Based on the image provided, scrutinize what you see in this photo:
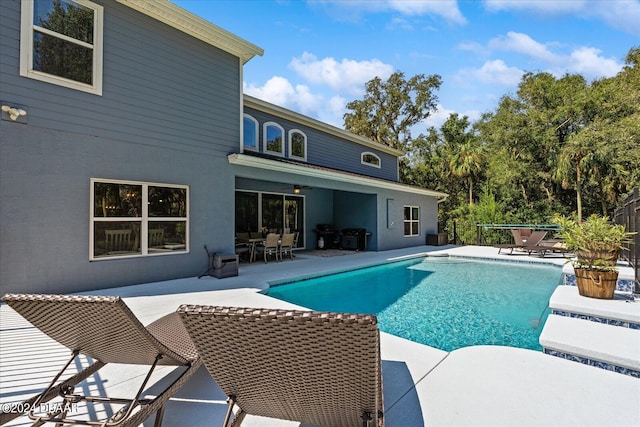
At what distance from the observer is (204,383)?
8.27ft

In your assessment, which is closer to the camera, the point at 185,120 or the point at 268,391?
the point at 268,391

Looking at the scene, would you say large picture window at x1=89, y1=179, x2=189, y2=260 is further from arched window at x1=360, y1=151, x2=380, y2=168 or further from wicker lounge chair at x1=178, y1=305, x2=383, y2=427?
arched window at x1=360, y1=151, x2=380, y2=168

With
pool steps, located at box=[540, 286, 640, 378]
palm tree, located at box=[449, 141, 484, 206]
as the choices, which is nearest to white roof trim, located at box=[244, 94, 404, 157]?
palm tree, located at box=[449, 141, 484, 206]

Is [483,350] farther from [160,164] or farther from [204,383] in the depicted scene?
[160,164]

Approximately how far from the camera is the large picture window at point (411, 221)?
14422 millimetres

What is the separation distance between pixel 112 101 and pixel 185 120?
4.54 ft

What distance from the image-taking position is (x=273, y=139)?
10633 mm

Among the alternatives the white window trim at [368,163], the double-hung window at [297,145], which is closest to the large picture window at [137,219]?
the double-hung window at [297,145]

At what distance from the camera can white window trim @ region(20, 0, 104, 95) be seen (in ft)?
16.4

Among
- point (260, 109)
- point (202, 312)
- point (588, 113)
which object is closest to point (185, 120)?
point (260, 109)

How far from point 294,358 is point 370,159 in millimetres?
14361

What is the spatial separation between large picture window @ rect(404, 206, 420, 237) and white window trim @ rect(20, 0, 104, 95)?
1187 cm

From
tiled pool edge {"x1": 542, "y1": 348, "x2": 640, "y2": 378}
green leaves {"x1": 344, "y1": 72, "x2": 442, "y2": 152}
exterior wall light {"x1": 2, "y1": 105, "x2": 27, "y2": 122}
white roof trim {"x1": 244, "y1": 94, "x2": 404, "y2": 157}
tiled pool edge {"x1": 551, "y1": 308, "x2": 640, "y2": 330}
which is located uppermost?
green leaves {"x1": 344, "y1": 72, "x2": 442, "y2": 152}

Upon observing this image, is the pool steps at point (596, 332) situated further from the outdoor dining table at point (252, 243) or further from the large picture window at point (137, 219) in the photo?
the outdoor dining table at point (252, 243)
